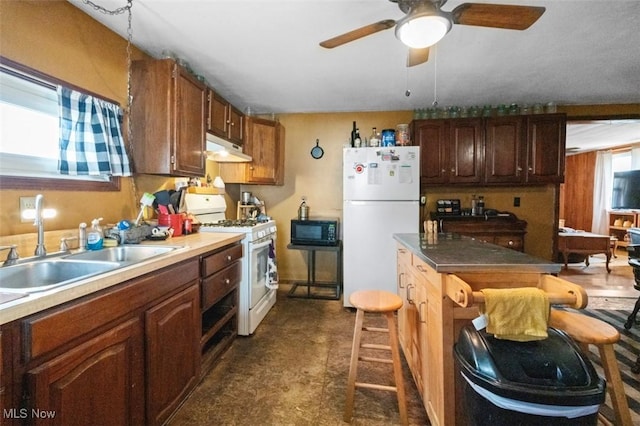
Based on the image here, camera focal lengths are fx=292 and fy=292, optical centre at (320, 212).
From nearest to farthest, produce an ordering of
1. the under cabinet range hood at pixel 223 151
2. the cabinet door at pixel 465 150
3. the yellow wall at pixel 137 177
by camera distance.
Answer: the yellow wall at pixel 137 177 < the under cabinet range hood at pixel 223 151 < the cabinet door at pixel 465 150

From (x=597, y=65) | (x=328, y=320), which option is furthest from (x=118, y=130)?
(x=597, y=65)

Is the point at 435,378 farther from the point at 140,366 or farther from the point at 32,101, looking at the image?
the point at 32,101

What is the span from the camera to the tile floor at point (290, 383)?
1605 mm

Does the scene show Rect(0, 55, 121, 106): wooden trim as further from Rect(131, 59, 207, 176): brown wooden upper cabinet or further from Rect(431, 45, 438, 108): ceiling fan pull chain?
Rect(431, 45, 438, 108): ceiling fan pull chain

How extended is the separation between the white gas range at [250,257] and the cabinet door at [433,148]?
6.57 ft

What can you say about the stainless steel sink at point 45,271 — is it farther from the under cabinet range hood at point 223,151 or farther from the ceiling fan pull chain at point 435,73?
the ceiling fan pull chain at point 435,73

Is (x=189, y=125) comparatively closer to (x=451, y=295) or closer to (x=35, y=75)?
(x=35, y=75)

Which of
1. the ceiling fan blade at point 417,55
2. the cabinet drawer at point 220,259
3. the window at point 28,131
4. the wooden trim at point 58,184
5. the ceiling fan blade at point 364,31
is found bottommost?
the cabinet drawer at point 220,259

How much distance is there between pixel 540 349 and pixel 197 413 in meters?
1.70

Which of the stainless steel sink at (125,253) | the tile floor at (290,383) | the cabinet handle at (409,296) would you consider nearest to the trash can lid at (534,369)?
the cabinet handle at (409,296)

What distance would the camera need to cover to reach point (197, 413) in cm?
162

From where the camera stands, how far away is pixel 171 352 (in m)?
1.50

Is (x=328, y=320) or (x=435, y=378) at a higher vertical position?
(x=435, y=378)

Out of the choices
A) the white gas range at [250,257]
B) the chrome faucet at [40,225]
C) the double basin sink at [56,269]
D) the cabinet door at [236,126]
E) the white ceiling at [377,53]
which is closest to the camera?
the double basin sink at [56,269]
